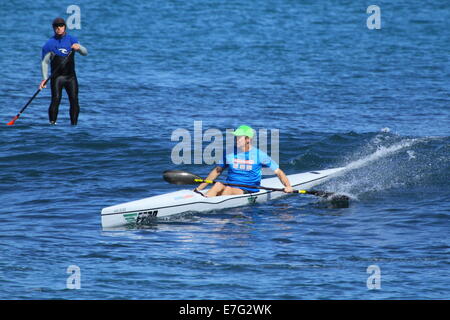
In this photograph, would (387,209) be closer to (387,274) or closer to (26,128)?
(387,274)

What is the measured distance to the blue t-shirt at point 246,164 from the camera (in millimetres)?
17094

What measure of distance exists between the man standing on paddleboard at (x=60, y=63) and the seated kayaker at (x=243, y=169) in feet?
11.5

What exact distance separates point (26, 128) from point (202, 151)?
5.24 meters

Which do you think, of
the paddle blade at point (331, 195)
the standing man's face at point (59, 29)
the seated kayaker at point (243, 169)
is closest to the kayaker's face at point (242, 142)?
the seated kayaker at point (243, 169)

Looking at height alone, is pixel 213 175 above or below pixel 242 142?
below

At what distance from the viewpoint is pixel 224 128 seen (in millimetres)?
24406

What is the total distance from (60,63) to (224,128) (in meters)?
10.2

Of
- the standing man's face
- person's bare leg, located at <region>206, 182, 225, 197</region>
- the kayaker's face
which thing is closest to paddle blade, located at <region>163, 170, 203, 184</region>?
person's bare leg, located at <region>206, 182, 225, 197</region>

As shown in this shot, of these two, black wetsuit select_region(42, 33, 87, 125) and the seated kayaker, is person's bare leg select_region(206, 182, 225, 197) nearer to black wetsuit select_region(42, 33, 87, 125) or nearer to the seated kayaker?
the seated kayaker

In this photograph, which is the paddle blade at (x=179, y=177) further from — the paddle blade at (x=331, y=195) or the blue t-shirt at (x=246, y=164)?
the paddle blade at (x=331, y=195)

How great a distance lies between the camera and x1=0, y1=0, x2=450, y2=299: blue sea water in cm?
1298

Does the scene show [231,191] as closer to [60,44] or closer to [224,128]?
[60,44]

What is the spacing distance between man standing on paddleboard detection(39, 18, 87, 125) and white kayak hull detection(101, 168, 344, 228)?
209cm

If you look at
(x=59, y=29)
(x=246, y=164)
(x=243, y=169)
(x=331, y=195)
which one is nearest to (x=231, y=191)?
(x=243, y=169)
